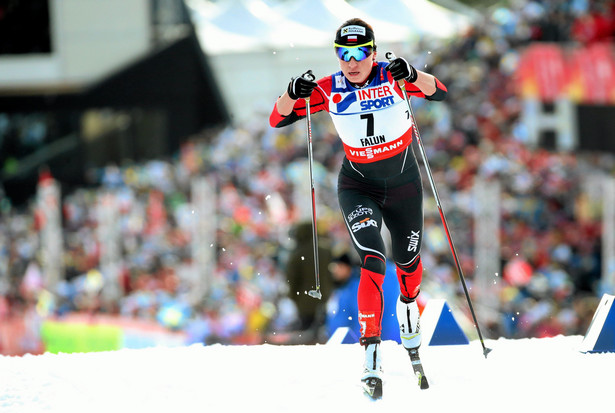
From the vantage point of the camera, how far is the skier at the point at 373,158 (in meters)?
4.15

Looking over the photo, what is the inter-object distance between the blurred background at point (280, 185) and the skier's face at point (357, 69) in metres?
2.10

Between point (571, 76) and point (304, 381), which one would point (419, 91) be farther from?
point (571, 76)

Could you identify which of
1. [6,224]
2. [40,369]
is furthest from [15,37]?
[40,369]

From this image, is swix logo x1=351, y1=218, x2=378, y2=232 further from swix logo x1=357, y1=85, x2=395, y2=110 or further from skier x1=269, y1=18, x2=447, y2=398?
swix logo x1=357, y1=85, x2=395, y2=110

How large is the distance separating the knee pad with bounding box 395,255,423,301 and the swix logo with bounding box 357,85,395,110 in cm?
88

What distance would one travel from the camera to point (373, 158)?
4.30 m

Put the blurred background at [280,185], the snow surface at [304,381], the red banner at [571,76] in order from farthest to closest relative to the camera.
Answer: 1. the red banner at [571,76]
2. the blurred background at [280,185]
3. the snow surface at [304,381]

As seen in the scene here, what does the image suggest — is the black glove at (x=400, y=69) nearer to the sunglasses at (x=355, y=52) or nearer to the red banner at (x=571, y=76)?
the sunglasses at (x=355, y=52)

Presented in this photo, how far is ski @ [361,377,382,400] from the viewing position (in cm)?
395

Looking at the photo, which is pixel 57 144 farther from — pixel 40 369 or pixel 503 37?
pixel 40 369

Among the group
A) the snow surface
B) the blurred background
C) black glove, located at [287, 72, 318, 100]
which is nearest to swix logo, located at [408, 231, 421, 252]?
the snow surface

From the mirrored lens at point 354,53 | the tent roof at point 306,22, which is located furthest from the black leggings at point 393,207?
the tent roof at point 306,22

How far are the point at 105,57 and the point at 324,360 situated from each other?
2123 centimetres

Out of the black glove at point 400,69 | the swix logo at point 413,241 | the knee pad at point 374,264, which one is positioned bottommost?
the knee pad at point 374,264
